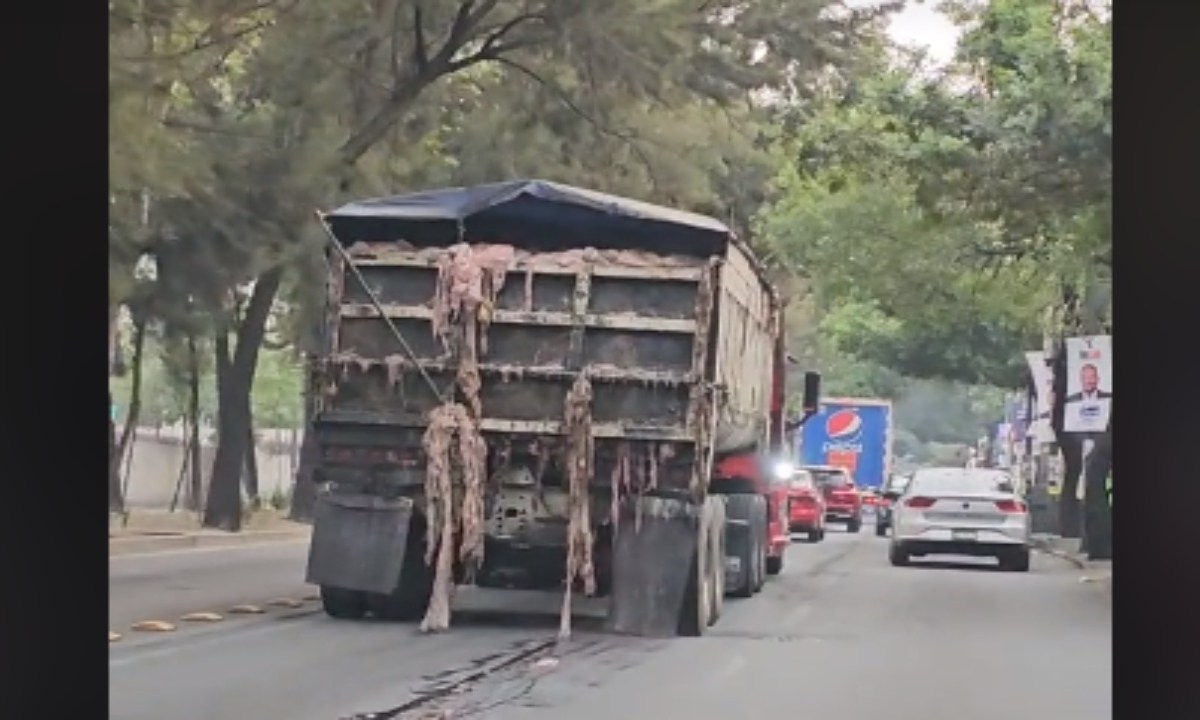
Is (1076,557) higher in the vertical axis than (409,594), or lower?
higher

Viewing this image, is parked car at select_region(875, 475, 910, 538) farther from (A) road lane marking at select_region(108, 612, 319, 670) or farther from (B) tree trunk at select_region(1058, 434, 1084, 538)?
(A) road lane marking at select_region(108, 612, 319, 670)

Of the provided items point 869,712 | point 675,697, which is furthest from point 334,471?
point 869,712

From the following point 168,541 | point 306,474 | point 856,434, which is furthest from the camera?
point 856,434

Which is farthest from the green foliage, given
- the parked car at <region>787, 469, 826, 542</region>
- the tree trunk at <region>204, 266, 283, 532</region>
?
the tree trunk at <region>204, 266, 283, 532</region>

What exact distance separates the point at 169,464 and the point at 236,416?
8.3 inches

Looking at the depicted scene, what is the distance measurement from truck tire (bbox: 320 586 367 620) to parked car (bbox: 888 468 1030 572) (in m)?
1.40

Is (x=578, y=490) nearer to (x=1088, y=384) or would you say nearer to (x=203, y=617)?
(x=203, y=617)

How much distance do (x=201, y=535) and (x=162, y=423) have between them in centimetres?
33

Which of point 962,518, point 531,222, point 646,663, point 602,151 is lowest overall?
point 646,663

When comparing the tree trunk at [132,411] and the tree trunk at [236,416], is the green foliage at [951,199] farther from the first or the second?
the tree trunk at [132,411]

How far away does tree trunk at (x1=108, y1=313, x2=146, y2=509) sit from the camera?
5.59 metres

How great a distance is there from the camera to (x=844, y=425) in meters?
5.73

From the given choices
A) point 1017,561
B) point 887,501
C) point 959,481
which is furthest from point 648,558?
point 1017,561

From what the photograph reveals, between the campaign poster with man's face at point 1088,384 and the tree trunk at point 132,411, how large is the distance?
2.36m
